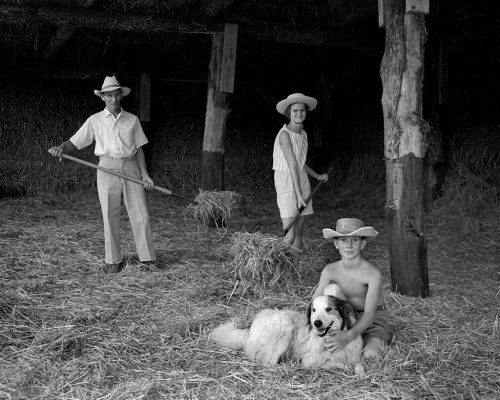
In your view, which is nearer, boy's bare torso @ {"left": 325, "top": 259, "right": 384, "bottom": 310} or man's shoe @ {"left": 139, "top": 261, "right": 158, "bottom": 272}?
boy's bare torso @ {"left": 325, "top": 259, "right": 384, "bottom": 310}

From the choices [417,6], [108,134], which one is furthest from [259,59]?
[417,6]

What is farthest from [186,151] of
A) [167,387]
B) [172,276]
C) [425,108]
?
[167,387]

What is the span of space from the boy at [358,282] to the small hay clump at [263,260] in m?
1.21

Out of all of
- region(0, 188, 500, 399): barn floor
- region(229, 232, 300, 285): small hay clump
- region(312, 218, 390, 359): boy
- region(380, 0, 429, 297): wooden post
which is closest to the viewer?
region(0, 188, 500, 399): barn floor

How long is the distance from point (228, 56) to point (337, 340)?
480cm

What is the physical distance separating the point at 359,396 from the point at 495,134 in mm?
6483

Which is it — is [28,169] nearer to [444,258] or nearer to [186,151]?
[186,151]

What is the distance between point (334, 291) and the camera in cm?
375

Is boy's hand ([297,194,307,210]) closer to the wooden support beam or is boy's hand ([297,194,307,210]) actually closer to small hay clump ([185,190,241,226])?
small hay clump ([185,190,241,226])

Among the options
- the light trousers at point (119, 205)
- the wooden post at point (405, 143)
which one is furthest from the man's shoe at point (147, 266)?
the wooden post at point (405, 143)

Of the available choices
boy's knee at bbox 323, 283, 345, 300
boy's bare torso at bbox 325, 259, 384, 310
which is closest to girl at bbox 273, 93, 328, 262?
A: boy's bare torso at bbox 325, 259, 384, 310

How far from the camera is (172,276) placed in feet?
18.3

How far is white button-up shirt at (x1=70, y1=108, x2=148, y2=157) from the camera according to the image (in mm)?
5574

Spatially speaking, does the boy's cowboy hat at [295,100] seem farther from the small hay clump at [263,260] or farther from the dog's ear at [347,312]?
the dog's ear at [347,312]
